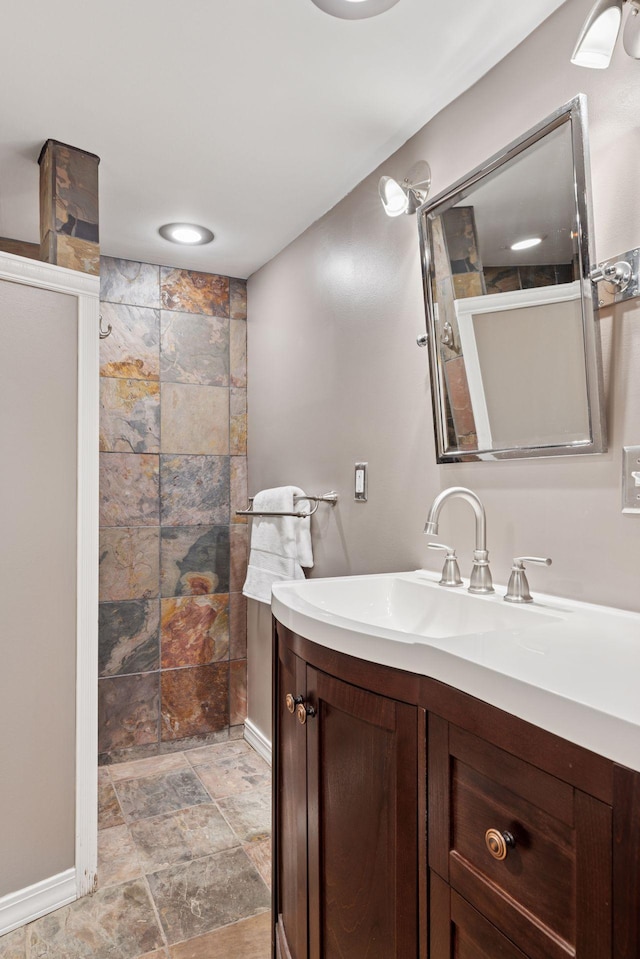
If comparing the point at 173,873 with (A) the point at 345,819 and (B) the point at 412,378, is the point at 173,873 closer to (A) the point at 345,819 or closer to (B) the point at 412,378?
(A) the point at 345,819

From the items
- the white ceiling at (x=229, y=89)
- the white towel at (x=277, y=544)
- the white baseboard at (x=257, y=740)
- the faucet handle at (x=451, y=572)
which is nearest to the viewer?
the white ceiling at (x=229, y=89)

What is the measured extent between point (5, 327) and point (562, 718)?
1.72 meters

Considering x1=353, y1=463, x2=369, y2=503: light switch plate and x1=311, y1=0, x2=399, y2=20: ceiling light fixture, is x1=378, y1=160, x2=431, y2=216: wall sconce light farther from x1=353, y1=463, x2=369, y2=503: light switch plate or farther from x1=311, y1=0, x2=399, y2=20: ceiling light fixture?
x1=353, y1=463, x2=369, y2=503: light switch plate

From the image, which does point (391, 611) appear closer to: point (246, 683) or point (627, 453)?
point (627, 453)

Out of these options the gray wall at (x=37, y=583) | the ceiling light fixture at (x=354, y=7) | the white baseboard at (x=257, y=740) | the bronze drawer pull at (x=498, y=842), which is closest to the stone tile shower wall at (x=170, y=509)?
the white baseboard at (x=257, y=740)

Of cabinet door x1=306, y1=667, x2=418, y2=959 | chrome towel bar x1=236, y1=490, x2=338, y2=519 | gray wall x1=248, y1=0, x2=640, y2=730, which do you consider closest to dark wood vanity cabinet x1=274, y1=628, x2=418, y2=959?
cabinet door x1=306, y1=667, x2=418, y2=959

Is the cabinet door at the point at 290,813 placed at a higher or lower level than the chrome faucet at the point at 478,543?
lower

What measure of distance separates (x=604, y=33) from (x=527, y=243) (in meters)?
0.41

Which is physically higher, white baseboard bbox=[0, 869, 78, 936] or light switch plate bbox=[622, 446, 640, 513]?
light switch plate bbox=[622, 446, 640, 513]

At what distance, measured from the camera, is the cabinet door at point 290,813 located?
1.27 metres

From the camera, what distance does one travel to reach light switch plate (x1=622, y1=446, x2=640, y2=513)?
1.15 meters

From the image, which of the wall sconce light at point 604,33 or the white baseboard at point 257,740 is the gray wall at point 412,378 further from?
the white baseboard at point 257,740

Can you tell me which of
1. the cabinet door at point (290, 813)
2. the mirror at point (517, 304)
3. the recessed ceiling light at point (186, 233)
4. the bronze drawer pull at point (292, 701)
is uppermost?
the recessed ceiling light at point (186, 233)

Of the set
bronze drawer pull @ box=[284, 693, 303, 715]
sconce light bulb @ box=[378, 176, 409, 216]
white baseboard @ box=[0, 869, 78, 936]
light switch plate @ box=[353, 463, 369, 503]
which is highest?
sconce light bulb @ box=[378, 176, 409, 216]
